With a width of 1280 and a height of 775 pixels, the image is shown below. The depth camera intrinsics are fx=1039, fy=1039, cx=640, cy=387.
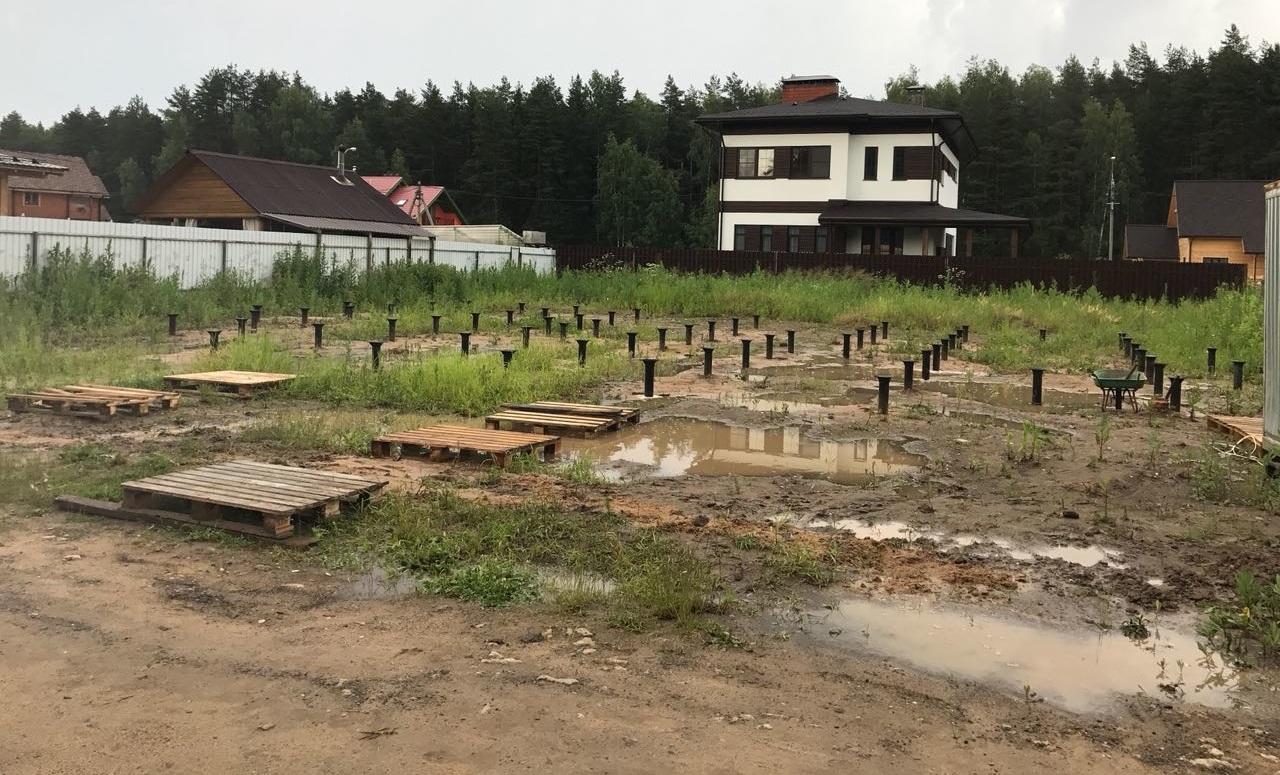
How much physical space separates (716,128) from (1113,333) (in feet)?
70.7

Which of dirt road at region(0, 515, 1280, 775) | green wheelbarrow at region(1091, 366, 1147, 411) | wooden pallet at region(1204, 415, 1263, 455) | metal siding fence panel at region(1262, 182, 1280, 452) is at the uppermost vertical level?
metal siding fence panel at region(1262, 182, 1280, 452)

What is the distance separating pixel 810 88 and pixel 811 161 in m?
6.04

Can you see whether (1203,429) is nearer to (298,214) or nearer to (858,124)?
(858,124)

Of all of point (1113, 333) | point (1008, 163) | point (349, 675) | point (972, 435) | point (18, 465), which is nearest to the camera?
point (349, 675)

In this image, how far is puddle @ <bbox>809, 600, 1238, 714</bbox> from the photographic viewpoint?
4578 mm

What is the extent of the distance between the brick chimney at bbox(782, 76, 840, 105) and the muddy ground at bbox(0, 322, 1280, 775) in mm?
37499

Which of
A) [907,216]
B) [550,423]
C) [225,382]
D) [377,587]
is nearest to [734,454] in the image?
[550,423]

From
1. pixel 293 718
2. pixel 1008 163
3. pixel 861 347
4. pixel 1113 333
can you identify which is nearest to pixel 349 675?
pixel 293 718

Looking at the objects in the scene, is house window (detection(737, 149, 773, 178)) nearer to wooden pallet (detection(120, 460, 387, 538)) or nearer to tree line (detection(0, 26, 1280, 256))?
tree line (detection(0, 26, 1280, 256))

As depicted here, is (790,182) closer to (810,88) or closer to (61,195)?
(810,88)

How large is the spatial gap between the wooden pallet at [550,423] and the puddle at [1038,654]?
537 centimetres

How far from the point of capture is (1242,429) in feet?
33.7

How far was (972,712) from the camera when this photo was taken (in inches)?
168

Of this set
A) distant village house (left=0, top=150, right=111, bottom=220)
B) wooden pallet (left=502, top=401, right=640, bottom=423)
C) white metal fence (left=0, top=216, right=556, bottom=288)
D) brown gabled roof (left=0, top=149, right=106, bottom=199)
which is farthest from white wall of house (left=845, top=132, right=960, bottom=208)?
brown gabled roof (left=0, top=149, right=106, bottom=199)
